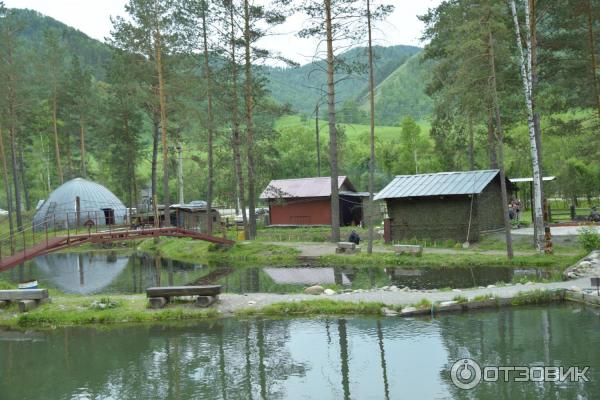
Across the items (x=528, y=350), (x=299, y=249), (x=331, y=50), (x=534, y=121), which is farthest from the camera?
(x=299, y=249)

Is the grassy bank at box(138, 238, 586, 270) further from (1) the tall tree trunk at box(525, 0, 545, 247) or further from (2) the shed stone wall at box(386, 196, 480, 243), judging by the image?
(2) the shed stone wall at box(386, 196, 480, 243)

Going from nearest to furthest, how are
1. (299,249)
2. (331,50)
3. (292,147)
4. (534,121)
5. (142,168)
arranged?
(534,121) → (331,50) → (299,249) → (292,147) → (142,168)

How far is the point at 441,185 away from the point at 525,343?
18200 mm

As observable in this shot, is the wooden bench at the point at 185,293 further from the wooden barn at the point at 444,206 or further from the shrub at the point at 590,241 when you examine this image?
the wooden barn at the point at 444,206

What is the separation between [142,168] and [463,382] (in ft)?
342

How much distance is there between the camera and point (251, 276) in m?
24.1

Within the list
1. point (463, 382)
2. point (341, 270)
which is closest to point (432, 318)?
point (463, 382)

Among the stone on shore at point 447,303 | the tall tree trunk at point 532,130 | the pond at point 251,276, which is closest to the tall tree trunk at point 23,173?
the pond at point 251,276

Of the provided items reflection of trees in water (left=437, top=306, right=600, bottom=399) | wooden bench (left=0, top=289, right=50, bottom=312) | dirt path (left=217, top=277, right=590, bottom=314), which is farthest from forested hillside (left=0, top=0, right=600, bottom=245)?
wooden bench (left=0, top=289, right=50, bottom=312)

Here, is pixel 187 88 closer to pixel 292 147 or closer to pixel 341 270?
pixel 341 270

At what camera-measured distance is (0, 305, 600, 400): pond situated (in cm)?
954

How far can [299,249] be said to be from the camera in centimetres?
2941

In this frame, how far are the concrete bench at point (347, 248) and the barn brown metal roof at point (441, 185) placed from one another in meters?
3.82

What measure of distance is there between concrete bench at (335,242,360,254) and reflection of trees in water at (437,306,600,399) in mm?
12892
